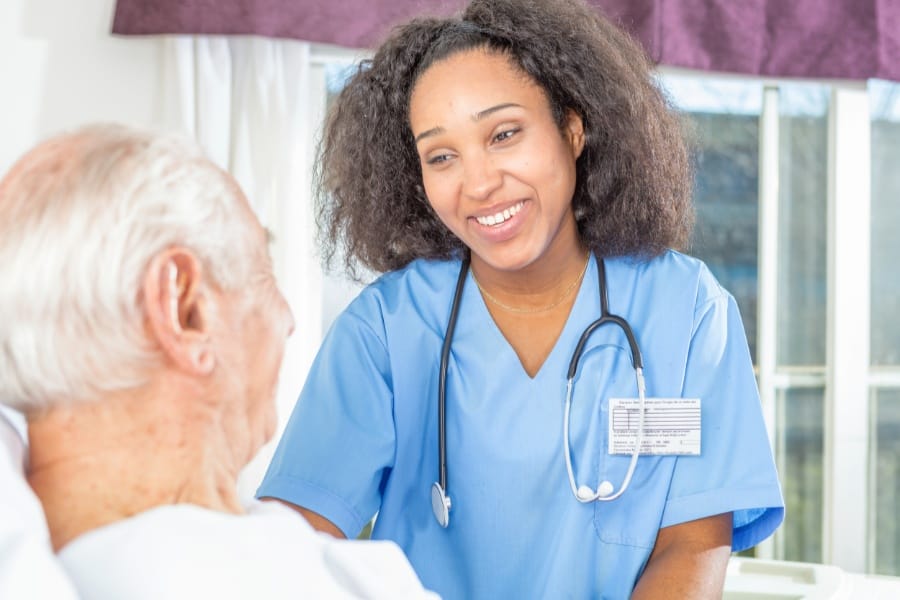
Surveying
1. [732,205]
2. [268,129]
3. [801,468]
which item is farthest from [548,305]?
[801,468]

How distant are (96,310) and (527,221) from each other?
80cm

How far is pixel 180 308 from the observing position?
0.77 m

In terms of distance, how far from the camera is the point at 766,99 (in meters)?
3.24

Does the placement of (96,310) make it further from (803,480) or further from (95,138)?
(803,480)

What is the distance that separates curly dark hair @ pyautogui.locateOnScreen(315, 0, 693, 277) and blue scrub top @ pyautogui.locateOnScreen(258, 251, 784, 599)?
132 mm

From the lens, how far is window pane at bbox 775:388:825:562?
3277 mm

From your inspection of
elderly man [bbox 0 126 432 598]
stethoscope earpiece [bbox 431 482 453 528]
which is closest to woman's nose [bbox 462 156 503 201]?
stethoscope earpiece [bbox 431 482 453 528]

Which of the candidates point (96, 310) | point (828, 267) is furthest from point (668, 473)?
point (828, 267)

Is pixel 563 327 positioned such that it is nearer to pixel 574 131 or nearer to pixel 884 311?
pixel 574 131

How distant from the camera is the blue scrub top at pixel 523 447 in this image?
4.56ft

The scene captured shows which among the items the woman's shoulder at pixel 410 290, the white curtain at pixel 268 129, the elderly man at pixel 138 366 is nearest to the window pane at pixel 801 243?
the white curtain at pixel 268 129

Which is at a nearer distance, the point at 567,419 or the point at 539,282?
the point at 567,419

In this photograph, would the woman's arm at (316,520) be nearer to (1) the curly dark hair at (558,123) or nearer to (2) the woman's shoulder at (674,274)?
(1) the curly dark hair at (558,123)

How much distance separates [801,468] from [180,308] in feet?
9.46
